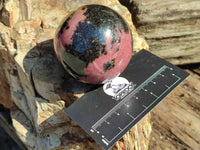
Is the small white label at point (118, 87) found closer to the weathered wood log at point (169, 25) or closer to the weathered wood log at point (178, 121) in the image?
the weathered wood log at point (178, 121)

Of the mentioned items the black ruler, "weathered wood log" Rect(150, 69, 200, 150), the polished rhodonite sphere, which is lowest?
"weathered wood log" Rect(150, 69, 200, 150)

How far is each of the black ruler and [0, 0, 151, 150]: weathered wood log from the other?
0.20 metres

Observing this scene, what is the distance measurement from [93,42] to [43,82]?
0.75 meters

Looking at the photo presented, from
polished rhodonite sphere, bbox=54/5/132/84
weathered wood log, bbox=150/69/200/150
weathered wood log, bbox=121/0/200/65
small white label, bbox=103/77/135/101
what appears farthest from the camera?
weathered wood log, bbox=121/0/200/65

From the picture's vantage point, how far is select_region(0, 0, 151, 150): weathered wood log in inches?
95.2

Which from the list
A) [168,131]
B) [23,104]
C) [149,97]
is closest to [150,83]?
[149,97]

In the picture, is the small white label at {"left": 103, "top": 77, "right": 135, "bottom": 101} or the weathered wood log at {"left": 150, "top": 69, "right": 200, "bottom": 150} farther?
the weathered wood log at {"left": 150, "top": 69, "right": 200, "bottom": 150}

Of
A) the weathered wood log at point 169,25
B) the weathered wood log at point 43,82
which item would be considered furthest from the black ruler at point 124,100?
the weathered wood log at point 169,25

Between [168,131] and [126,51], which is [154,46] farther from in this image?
[126,51]

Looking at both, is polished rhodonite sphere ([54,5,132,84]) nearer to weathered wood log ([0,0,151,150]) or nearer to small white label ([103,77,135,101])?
small white label ([103,77,135,101])

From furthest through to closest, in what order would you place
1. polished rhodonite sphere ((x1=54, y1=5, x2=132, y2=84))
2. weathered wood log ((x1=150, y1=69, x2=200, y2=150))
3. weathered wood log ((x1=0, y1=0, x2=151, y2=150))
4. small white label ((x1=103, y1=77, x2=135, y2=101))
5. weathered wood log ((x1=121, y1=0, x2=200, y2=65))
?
weathered wood log ((x1=121, y1=0, x2=200, y2=65)), weathered wood log ((x1=150, y1=69, x2=200, y2=150)), weathered wood log ((x1=0, y1=0, x2=151, y2=150)), small white label ((x1=103, y1=77, x2=135, y2=101)), polished rhodonite sphere ((x1=54, y1=5, x2=132, y2=84))

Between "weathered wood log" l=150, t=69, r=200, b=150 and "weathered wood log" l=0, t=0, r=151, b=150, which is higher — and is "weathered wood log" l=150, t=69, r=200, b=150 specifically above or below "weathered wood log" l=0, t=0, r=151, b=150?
below

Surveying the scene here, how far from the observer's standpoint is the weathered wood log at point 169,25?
3178 mm

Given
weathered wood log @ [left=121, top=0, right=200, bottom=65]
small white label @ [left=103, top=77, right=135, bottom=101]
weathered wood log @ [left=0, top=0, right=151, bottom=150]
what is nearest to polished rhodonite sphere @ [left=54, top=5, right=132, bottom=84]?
small white label @ [left=103, top=77, right=135, bottom=101]
